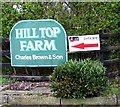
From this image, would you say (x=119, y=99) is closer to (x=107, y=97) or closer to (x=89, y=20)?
(x=107, y=97)

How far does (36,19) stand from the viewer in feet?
22.3

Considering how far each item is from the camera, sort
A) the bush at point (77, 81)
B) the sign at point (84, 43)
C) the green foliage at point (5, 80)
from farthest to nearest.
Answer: the green foliage at point (5, 80)
the sign at point (84, 43)
the bush at point (77, 81)

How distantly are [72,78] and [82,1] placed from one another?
1899 millimetres

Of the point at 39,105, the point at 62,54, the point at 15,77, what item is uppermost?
the point at 62,54

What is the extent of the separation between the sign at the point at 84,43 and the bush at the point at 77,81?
0.93 m

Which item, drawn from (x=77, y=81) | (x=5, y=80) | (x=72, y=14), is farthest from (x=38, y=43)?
(x=77, y=81)

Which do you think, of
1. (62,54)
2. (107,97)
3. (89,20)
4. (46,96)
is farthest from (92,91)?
(89,20)

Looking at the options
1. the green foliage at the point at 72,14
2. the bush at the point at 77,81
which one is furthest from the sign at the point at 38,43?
the bush at the point at 77,81

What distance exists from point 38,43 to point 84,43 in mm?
937

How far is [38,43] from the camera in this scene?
6586 mm

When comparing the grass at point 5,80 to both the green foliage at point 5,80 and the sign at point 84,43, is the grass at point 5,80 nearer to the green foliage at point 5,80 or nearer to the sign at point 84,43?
the green foliage at point 5,80

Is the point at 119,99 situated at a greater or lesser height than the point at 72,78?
lesser

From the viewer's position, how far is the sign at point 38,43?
21.3 feet

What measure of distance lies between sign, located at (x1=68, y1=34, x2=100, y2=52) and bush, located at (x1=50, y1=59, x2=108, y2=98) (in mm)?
935
